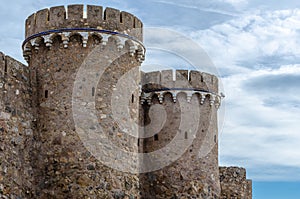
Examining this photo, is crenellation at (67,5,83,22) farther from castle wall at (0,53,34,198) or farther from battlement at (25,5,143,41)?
castle wall at (0,53,34,198)

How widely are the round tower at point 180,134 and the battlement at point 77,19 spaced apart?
4.38m

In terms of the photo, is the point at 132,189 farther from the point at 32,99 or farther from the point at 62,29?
the point at 62,29

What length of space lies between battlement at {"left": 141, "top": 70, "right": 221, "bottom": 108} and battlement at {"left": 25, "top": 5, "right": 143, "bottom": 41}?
4.24 metres

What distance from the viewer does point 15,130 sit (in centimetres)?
1447

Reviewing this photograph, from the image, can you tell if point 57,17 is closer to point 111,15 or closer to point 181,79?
point 111,15

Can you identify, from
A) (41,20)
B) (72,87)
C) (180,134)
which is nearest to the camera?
(72,87)

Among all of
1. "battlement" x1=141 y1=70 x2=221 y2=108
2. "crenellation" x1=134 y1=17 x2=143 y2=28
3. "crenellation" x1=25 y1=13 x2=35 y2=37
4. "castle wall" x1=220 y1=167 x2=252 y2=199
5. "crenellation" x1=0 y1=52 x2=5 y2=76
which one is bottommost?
"castle wall" x1=220 y1=167 x2=252 y2=199

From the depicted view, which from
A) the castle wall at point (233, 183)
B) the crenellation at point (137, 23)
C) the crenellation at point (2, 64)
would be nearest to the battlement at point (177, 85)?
the crenellation at point (137, 23)

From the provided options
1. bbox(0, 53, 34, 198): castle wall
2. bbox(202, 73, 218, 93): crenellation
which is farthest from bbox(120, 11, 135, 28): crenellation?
bbox(202, 73, 218, 93): crenellation

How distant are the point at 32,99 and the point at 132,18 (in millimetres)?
4005

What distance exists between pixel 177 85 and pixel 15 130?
7.31 metres

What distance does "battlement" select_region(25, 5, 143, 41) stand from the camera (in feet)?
50.6

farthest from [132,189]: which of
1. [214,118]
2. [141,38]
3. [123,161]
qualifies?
[214,118]

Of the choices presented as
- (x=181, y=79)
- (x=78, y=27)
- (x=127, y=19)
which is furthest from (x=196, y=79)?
(x=78, y=27)
